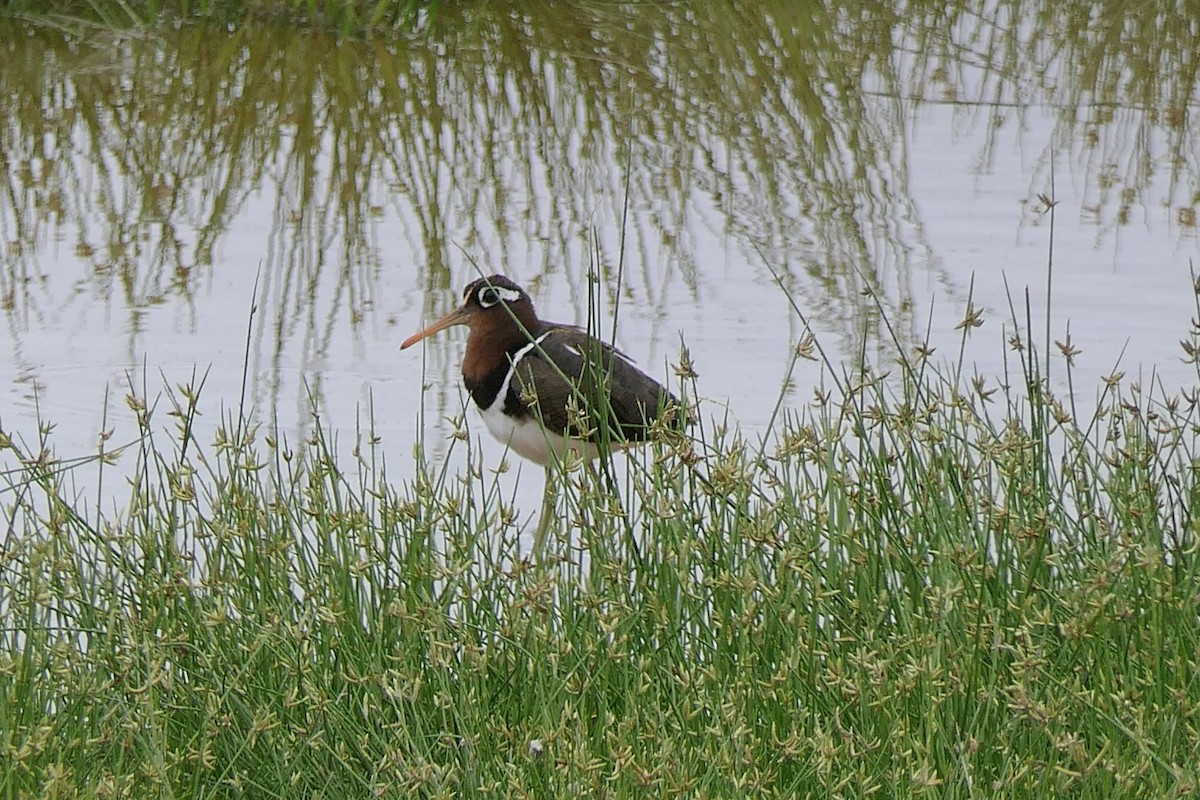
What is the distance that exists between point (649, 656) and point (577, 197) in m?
3.95

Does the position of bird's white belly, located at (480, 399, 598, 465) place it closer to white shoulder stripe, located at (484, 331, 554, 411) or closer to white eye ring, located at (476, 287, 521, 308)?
white shoulder stripe, located at (484, 331, 554, 411)

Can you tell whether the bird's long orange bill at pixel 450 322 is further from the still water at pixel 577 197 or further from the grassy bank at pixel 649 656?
the grassy bank at pixel 649 656

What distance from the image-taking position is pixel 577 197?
6.46 m

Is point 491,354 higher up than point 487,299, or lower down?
lower down

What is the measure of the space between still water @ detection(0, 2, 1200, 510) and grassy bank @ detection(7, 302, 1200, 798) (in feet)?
4.81

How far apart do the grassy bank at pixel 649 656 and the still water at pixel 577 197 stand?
1467 millimetres

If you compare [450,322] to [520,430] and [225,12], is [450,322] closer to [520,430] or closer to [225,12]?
[520,430]

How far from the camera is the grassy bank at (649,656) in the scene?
2299 millimetres

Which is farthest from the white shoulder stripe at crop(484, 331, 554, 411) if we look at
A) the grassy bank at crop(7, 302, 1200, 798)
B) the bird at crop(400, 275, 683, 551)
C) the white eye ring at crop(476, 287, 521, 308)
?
the grassy bank at crop(7, 302, 1200, 798)

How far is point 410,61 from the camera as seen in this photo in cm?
806

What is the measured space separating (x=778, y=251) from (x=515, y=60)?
2373mm

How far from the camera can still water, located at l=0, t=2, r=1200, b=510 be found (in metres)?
5.22

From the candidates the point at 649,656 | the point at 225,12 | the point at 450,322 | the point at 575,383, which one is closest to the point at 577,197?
the point at 450,322

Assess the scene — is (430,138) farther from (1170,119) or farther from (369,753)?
(369,753)
